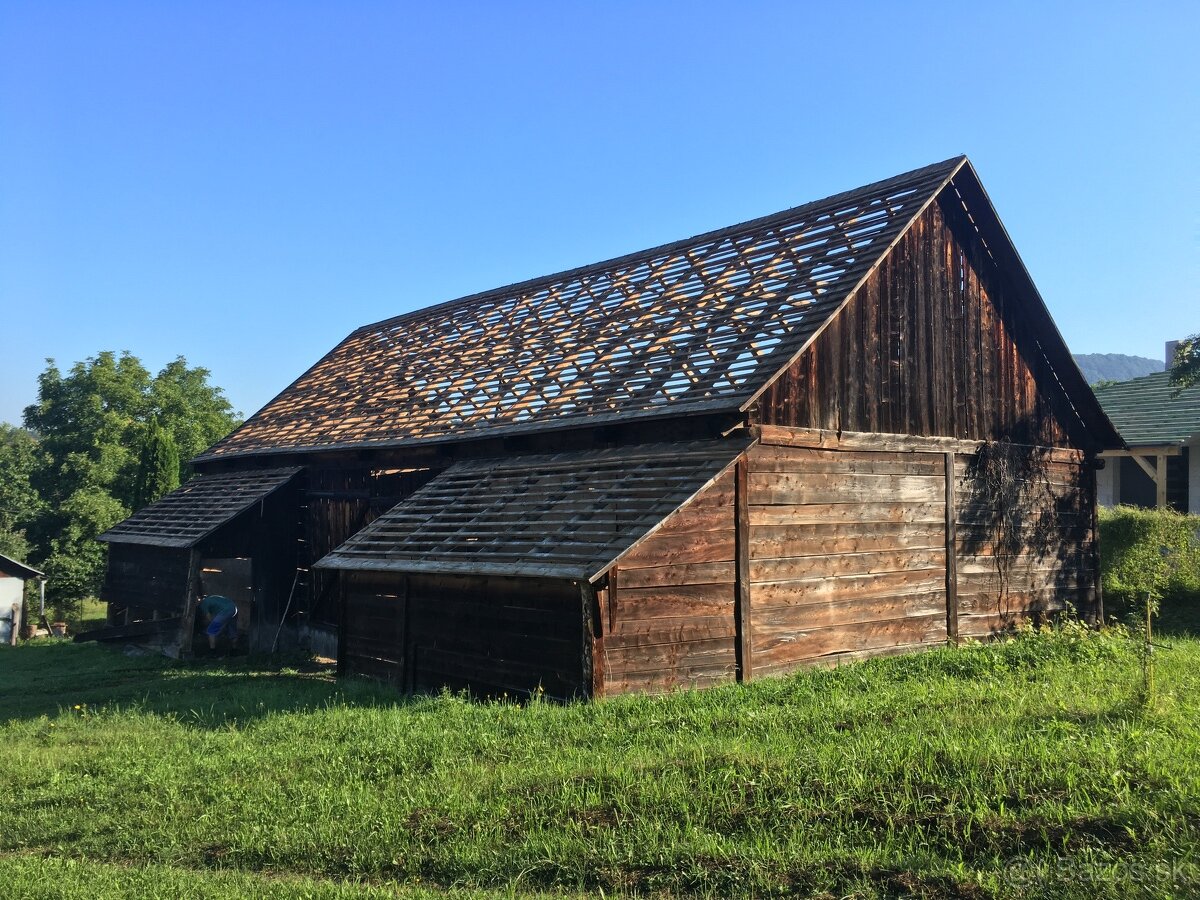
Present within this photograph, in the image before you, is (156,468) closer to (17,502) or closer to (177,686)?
(17,502)

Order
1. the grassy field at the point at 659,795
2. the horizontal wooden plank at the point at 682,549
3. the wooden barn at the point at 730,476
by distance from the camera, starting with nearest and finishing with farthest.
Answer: the grassy field at the point at 659,795
the horizontal wooden plank at the point at 682,549
the wooden barn at the point at 730,476

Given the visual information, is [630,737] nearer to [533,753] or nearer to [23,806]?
[533,753]

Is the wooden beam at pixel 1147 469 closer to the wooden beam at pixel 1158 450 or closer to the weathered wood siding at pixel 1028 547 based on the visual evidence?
the wooden beam at pixel 1158 450

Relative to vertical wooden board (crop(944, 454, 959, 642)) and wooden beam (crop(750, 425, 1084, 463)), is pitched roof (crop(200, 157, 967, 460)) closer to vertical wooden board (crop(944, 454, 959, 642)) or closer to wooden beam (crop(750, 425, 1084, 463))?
wooden beam (crop(750, 425, 1084, 463))

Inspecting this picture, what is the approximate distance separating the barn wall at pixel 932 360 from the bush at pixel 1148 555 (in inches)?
120

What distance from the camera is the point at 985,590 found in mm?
15219

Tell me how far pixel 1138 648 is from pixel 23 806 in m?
12.0

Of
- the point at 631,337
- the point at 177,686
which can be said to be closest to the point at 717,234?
the point at 631,337

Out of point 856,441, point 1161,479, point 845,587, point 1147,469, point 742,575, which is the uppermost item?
point 1147,469

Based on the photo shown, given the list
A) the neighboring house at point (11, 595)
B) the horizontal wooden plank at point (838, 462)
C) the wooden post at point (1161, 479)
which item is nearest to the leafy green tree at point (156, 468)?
the neighboring house at point (11, 595)

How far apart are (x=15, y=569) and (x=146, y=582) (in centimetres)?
1354

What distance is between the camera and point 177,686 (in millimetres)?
15164

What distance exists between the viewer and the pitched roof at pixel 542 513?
11.3m

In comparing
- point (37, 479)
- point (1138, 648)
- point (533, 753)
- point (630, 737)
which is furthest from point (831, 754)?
point (37, 479)
